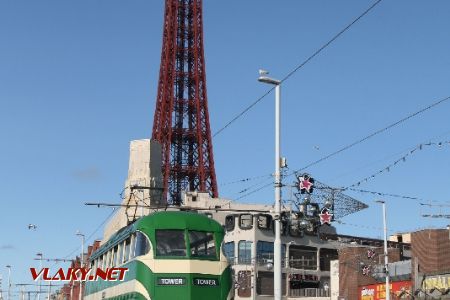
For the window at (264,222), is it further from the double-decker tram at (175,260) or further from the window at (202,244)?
the window at (202,244)

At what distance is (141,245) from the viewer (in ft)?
80.7

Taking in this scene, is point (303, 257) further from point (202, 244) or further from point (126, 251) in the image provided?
point (202, 244)

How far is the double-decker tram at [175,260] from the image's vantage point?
78.3 ft

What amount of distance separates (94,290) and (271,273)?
177ft

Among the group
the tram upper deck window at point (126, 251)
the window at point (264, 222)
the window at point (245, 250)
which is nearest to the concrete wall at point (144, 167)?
the window at point (245, 250)

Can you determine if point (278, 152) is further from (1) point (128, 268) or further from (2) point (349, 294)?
(2) point (349, 294)

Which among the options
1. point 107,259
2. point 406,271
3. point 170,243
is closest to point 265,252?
point 406,271

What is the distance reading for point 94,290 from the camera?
1264 inches

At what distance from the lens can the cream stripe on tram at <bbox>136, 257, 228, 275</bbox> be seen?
78.7ft

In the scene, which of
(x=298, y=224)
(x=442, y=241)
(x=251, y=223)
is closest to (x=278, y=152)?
(x=298, y=224)

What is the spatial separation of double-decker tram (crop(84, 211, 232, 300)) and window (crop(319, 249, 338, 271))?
63.9 metres

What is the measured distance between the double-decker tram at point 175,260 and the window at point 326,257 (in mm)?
63914

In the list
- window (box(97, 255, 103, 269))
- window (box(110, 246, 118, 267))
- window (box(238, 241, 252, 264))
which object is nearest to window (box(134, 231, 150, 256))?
window (box(110, 246, 118, 267))

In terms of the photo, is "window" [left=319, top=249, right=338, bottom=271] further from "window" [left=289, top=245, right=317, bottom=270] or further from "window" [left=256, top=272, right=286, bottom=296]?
"window" [left=256, top=272, right=286, bottom=296]
